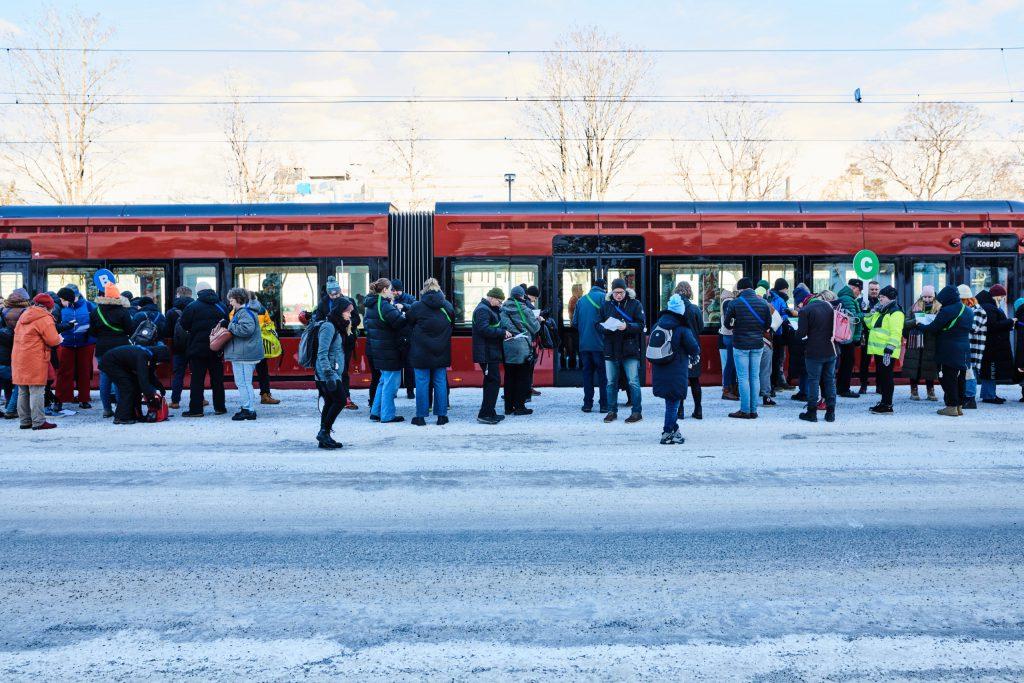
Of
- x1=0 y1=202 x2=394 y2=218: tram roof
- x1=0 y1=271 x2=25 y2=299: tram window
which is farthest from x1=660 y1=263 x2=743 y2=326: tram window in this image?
x1=0 y1=271 x2=25 y2=299: tram window

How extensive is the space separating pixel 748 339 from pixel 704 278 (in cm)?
404

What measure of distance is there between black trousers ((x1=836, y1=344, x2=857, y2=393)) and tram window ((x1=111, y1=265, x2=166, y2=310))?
11.1 meters

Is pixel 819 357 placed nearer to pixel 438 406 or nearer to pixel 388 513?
pixel 438 406

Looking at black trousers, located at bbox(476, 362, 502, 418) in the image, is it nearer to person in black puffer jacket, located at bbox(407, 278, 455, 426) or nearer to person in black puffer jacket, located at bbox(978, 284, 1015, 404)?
person in black puffer jacket, located at bbox(407, 278, 455, 426)

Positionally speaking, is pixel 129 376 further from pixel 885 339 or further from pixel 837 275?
pixel 837 275

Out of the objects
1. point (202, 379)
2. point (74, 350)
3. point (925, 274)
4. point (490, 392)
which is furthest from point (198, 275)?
point (925, 274)

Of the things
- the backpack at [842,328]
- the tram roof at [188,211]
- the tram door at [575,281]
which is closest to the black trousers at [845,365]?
the backpack at [842,328]

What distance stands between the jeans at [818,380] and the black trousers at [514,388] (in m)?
3.65

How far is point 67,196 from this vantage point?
30.0 m

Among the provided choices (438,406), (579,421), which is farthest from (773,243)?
(438,406)

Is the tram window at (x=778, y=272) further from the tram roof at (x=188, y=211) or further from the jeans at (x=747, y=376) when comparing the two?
the tram roof at (x=188, y=211)

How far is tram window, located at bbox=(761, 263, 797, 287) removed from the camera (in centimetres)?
1520

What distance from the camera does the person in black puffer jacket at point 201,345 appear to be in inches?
464

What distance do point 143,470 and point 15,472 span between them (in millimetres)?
1122
